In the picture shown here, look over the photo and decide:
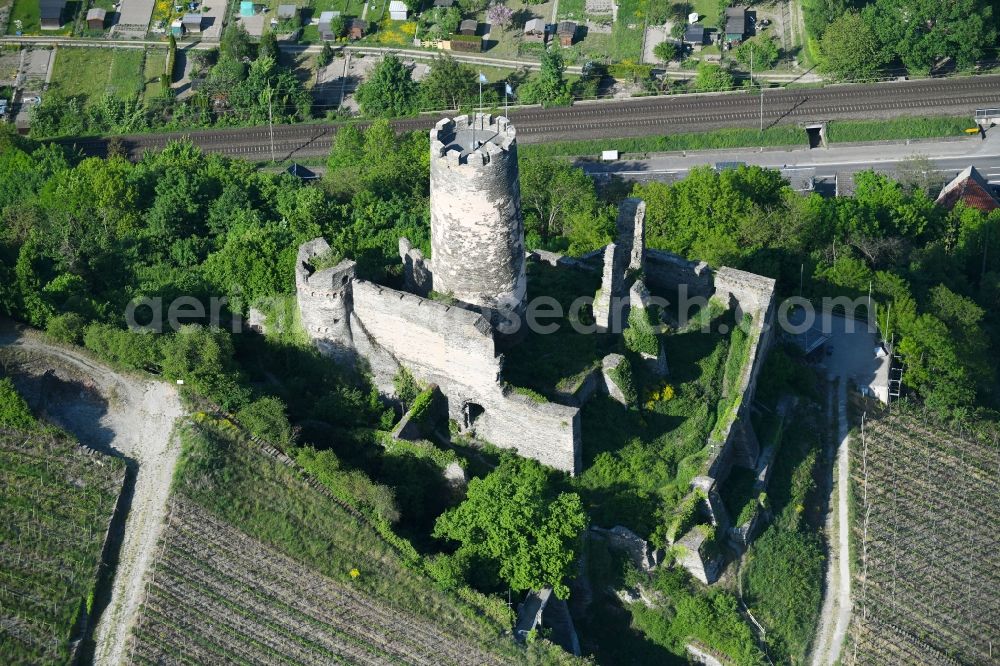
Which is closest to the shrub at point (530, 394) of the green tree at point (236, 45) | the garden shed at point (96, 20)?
the green tree at point (236, 45)

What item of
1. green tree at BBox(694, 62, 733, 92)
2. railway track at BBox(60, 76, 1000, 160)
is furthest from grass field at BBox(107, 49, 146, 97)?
green tree at BBox(694, 62, 733, 92)

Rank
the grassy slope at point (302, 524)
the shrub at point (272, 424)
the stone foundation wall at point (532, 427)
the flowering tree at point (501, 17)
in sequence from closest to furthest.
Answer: the grassy slope at point (302, 524)
the stone foundation wall at point (532, 427)
the shrub at point (272, 424)
the flowering tree at point (501, 17)

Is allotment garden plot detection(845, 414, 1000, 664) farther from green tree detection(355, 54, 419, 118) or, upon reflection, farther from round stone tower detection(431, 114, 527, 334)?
green tree detection(355, 54, 419, 118)

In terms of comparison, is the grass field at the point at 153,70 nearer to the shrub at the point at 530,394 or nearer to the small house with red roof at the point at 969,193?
the small house with red roof at the point at 969,193

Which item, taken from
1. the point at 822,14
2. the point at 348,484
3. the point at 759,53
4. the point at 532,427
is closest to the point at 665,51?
the point at 759,53

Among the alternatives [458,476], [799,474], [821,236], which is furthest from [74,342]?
[821,236]

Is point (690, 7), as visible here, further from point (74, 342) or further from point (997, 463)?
point (74, 342)
